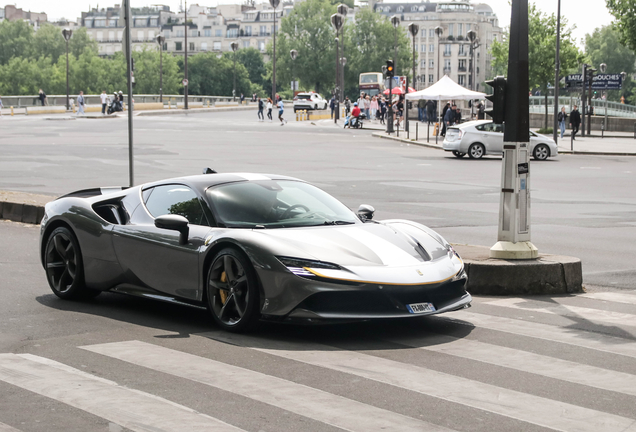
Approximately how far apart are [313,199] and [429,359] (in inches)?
85.8

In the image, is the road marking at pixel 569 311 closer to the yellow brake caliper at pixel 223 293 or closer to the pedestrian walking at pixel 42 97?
the yellow brake caliper at pixel 223 293

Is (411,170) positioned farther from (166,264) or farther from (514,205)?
(166,264)

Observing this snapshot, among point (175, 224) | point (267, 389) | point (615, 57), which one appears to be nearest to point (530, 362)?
point (267, 389)

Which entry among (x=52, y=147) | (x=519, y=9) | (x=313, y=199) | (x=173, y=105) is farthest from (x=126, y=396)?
(x=173, y=105)

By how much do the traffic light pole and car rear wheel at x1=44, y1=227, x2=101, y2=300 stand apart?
387 centimetres

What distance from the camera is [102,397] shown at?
5.08 metres

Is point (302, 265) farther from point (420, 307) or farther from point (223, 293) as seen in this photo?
point (420, 307)

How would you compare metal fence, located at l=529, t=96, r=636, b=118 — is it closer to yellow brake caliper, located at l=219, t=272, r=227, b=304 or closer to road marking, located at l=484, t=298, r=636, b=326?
road marking, located at l=484, t=298, r=636, b=326

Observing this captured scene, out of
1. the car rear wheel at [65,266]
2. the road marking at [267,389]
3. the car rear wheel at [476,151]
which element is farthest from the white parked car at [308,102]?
the road marking at [267,389]

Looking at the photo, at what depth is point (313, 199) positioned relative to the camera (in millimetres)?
7809

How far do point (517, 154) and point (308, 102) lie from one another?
81248mm

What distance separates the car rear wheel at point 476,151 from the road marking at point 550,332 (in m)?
26.2

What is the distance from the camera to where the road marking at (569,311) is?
7578 millimetres

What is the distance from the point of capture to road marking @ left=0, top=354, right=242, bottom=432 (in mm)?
4605
